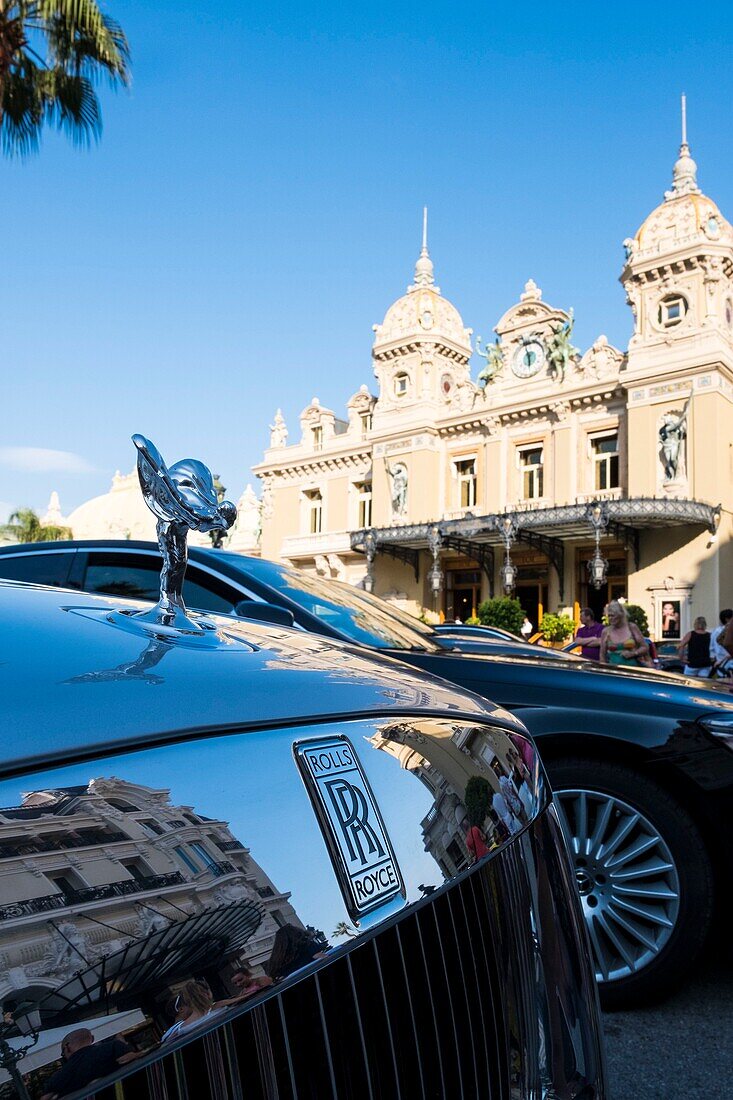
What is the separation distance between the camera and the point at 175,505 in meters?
1.44

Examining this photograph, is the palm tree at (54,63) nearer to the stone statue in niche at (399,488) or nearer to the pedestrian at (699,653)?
the pedestrian at (699,653)

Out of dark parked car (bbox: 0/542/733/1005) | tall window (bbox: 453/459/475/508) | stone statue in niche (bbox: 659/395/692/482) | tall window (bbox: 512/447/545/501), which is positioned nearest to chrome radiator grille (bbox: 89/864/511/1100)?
dark parked car (bbox: 0/542/733/1005)

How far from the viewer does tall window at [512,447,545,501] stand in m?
27.2

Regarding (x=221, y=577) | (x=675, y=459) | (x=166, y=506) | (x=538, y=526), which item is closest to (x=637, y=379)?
(x=675, y=459)

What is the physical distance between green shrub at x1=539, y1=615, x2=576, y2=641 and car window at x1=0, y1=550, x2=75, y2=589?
19971mm

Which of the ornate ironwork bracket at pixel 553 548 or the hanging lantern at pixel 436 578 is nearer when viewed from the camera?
the ornate ironwork bracket at pixel 553 548

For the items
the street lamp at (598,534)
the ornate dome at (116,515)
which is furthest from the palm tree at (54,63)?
the ornate dome at (116,515)

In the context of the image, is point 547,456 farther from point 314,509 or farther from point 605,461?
point 314,509

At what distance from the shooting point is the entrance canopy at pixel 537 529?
22.0 m

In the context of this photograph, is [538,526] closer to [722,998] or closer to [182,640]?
[722,998]

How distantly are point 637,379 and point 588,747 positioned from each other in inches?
926

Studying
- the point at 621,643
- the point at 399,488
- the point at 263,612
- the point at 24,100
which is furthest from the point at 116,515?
the point at 263,612

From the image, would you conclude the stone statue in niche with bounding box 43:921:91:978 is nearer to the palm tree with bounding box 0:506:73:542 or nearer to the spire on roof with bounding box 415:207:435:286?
the spire on roof with bounding box 415:207:435:286

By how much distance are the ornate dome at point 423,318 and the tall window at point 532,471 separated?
665 cm
